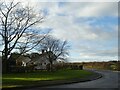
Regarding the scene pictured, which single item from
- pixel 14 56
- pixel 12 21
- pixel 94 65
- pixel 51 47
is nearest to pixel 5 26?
pixel 12 21

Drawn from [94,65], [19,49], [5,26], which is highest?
[5,26]

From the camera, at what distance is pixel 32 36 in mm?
45875

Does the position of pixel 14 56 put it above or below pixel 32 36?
below

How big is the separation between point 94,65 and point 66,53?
12.7 m

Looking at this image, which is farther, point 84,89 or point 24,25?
point 24,25

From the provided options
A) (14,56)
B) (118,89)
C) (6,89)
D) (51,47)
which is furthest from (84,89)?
(51,47)

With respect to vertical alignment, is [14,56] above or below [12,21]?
below

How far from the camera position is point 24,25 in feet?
155

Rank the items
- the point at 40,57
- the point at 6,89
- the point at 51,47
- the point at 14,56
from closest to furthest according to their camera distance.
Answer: the point at 6,89
the point at 14,56
the point at 51,47
the point at 40,57

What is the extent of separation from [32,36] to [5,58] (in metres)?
6.43

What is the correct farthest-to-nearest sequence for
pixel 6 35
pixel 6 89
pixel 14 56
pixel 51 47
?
pixel 51 47 < pixel 14 56 < pixel 6 35 < pixel 6 89

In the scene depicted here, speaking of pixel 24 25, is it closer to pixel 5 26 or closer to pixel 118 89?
pixel 5 26

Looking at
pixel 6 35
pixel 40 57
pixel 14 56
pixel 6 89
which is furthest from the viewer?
pixel 40 57

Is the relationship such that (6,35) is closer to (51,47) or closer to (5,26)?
(5,26)
